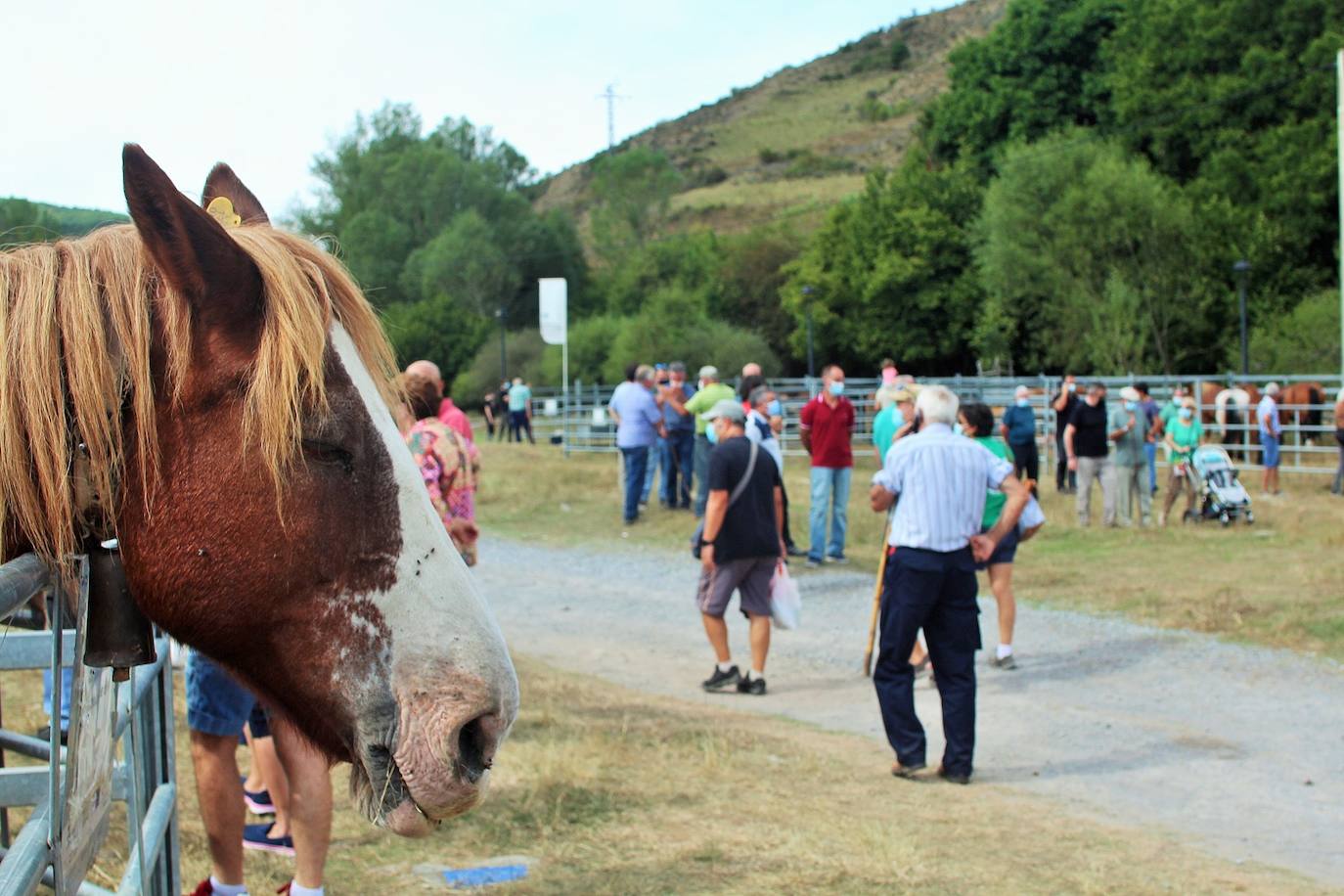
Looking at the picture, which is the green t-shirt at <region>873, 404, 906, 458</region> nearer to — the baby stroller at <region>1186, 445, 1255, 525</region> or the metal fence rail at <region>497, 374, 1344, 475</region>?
the baby stroller at <region>1186, 445, 1255, 525</region>

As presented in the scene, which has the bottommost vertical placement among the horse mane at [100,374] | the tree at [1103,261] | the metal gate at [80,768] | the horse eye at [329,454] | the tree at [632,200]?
the metal gate at [80,768]

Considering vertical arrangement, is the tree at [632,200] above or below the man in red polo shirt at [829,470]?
above

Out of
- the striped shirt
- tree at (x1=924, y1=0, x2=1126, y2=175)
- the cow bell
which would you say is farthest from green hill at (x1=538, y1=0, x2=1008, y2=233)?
the cow bell

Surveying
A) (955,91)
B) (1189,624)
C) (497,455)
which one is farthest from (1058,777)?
(955,91)

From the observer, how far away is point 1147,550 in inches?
523

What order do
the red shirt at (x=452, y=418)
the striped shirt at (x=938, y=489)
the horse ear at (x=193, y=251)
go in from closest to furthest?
the horse ear at (x=193, y=251), the striped shirt at (x=938, y=489), the red shirt at (x=452, y=418)

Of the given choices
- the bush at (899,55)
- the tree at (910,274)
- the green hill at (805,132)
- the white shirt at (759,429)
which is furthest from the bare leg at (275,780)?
the bush at (899,55)

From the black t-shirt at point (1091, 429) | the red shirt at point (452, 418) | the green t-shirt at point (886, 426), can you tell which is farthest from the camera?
the black t-shirt at point (1091, 429)

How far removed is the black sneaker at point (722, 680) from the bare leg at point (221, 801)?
4.80m

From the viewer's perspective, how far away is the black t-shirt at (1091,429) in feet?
49.1

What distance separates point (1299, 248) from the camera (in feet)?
111

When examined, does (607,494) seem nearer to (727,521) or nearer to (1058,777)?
(727,521)

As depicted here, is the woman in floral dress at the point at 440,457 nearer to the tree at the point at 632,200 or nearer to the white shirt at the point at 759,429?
the white shirt at the point at 759,429

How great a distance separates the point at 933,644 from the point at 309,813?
3596 mm
